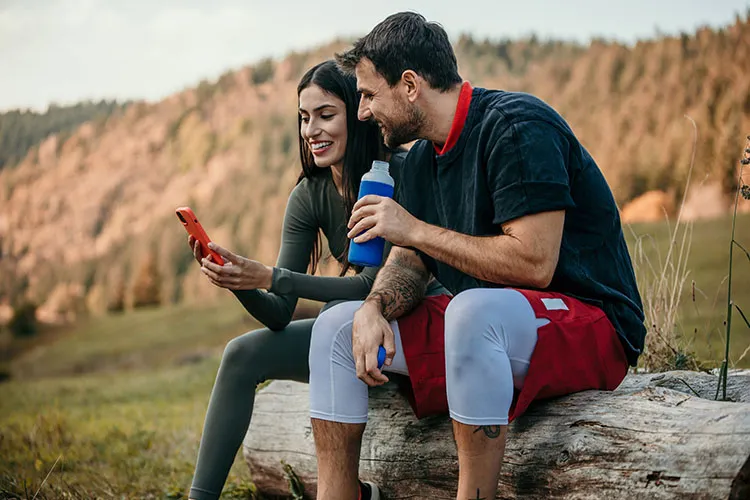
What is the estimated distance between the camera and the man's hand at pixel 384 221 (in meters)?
2.35

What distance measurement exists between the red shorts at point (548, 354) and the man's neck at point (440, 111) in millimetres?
570

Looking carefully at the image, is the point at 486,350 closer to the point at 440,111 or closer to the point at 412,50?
the point at 440,111

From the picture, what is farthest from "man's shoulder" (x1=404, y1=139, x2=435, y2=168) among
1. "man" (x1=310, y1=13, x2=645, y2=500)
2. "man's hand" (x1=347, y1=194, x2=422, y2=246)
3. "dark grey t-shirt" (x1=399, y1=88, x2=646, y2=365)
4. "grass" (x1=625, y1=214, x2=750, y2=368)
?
"grass" (x1=625, y1=214, x2=750, y2=368)

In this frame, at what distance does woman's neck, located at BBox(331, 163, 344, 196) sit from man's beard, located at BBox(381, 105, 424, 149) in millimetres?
550

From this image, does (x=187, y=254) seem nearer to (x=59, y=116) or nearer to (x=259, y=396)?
(x=59, y=116)

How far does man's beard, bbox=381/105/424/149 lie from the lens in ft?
8.23

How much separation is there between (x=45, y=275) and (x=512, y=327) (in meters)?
20.3

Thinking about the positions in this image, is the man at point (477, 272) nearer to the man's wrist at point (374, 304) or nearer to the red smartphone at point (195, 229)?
the man's wrist at point (374, 304)

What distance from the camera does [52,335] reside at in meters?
18.2

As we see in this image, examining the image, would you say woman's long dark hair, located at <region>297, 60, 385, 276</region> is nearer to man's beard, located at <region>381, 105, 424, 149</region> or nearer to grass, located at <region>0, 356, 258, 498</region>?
man's beard, located at <region>381, 105, 424, 149</region>

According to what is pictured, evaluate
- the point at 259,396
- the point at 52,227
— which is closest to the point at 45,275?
the point at 52,227


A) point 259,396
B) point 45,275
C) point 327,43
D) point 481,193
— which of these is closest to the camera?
point 481,193

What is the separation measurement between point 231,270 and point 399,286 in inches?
22.0

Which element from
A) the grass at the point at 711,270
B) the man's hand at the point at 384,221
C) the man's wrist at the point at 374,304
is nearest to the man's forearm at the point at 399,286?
the man's wrist at the point at 374,304
